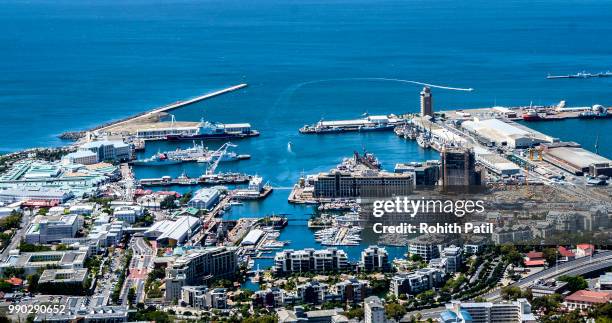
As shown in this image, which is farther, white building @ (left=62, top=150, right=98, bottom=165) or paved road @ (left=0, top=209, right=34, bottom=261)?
white building @ (left=62, top=150, right=98, bottom=165)

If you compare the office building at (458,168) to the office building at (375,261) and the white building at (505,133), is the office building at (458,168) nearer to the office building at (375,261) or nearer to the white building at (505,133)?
the office building at (375,261)

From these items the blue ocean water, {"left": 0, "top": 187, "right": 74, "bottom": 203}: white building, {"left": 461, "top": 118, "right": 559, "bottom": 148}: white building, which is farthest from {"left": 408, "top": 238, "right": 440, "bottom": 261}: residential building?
{"left": 461, "top": 118, "right": 559, "bottom": 148}: white building

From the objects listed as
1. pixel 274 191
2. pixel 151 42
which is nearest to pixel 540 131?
pixel 274 191

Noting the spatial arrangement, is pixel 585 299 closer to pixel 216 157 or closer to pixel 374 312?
pixel 374 312

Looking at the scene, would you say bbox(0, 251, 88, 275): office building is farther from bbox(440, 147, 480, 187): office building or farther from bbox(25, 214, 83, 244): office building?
bbox(440, 147, 480, 187): office building

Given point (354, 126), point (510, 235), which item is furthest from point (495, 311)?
point (354, 126)

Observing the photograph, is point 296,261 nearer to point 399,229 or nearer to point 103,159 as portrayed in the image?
point 399,229
